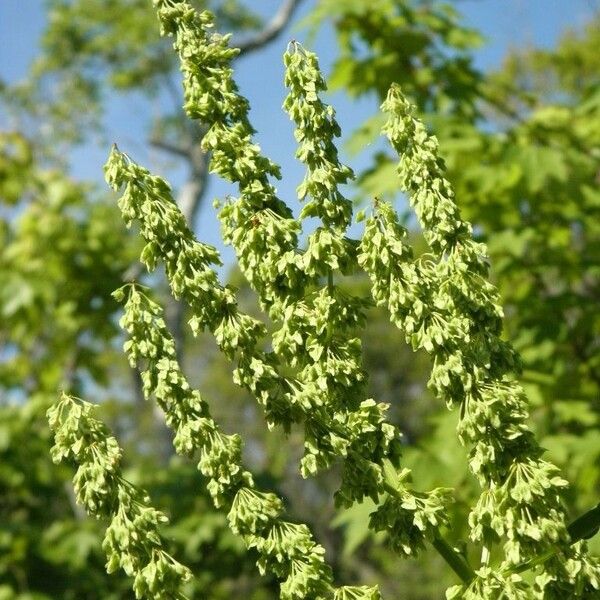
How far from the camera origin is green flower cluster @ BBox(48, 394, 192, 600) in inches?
55.7

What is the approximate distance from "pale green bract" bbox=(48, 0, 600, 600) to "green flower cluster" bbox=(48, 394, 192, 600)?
0.03 metres

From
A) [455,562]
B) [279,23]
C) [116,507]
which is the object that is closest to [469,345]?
[455,562]

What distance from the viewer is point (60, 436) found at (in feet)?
4.76

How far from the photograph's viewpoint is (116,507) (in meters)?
1.45

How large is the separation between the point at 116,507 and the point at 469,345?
1.62 ft

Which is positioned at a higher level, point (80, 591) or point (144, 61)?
point (144, 61)

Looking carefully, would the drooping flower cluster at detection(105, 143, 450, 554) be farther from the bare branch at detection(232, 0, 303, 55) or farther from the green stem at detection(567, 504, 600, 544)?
the bare branch at detection(232, 0, 303, 55)

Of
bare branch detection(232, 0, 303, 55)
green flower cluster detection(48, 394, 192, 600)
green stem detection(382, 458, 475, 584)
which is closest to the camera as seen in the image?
green flower cluster detection(48, 394, 192, 600)

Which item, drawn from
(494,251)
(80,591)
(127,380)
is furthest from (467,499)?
(127,380)

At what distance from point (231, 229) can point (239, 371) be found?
0.65 feet

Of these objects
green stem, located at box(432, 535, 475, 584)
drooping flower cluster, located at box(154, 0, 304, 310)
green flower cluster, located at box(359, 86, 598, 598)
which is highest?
drooping flower cluster, located at box(154, 0, 304, 310)

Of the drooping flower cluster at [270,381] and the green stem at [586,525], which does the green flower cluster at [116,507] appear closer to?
the drooping flower cluster at [270,381]

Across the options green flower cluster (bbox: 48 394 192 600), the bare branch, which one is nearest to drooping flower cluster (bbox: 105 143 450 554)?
green flower cluster (bbox: 48 394 192 600)

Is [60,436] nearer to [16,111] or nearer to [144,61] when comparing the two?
[144,61]
